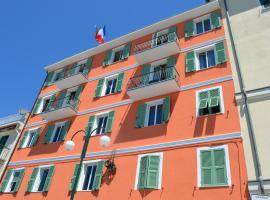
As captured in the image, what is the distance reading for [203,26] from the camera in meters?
16.6

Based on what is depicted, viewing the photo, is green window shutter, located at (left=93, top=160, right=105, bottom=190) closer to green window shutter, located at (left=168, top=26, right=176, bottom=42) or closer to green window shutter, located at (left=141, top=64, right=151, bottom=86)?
green window shutter, located at (left=141, top=64, right=151, bottom=86)

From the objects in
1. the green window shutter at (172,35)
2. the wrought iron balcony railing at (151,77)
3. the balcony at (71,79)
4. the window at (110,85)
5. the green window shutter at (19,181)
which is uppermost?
the green window shutter at (172,35)

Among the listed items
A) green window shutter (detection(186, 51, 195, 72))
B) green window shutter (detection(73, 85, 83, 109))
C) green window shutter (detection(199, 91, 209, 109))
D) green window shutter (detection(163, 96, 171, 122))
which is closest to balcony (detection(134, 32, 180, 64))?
green window shutter (detection(186, 51, 195, 72))

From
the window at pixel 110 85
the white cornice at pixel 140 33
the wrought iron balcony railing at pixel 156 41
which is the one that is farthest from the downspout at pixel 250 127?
the window at pixel 110 85

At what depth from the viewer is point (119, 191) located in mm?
12156

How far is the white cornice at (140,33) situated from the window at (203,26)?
602mm

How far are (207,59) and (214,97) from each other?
11.1 ft

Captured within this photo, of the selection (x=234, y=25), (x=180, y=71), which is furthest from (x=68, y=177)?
(x=234, y=25)

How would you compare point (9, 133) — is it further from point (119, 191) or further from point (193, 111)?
point (193, 111)

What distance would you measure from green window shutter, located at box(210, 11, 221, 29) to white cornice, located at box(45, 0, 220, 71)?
1.87 feet

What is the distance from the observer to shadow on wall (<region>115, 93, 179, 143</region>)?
43.1 ft

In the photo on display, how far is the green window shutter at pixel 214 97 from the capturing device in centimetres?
1214

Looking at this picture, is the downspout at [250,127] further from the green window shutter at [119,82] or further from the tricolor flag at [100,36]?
the tricolor flag at [100,36]

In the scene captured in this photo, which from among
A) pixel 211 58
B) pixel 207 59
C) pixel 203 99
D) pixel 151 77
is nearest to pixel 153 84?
pixel 151 77
